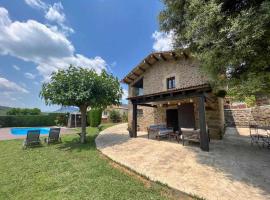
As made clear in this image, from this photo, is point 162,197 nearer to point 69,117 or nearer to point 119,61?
point 119,61

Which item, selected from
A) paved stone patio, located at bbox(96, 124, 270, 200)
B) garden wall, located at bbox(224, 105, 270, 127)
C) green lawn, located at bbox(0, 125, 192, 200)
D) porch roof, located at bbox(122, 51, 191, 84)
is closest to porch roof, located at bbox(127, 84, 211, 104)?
paved stone patio, located at bbox(96, 124, 270, 200)

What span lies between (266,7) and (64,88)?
10403 millimetres

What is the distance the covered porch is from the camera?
7824mm

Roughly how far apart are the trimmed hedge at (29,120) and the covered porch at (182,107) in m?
21.1

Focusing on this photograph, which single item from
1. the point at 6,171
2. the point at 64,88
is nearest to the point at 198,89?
the point at 64,88

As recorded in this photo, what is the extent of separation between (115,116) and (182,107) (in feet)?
60.7

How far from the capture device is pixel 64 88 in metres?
10.1

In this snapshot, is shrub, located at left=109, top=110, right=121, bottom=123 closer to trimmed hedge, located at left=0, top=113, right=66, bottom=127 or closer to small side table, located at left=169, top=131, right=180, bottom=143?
trimmed hedge, located at left=0, top=113, right=66, bottom=127

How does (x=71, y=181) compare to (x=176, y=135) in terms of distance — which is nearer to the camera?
(x=71, y=181)

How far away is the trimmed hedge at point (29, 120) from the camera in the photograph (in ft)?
86.6

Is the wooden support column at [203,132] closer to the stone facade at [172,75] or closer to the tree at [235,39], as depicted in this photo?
the tree at [235,39]

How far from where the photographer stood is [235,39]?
4.37 meters

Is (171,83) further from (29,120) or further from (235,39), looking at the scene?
(29,120)

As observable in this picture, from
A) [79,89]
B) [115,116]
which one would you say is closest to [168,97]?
[79,89]
